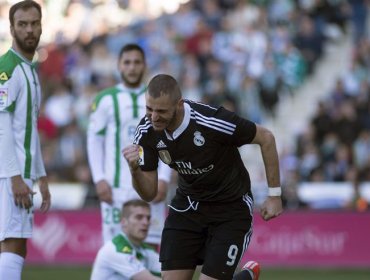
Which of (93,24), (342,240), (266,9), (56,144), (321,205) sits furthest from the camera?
(93,24)

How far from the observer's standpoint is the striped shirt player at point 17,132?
28.3ft

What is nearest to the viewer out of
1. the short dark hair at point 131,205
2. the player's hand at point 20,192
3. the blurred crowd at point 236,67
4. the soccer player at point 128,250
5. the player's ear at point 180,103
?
the player's ear at point 180,103

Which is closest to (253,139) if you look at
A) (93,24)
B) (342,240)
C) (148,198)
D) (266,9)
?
(148,198)

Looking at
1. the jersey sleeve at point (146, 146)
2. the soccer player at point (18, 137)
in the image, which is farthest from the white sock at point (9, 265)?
the jersey sleeve at point (146, 146)

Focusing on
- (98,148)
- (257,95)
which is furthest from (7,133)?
(257,95)

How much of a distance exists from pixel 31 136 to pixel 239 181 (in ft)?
6.00

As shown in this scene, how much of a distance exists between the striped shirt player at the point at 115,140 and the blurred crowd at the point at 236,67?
7.33m

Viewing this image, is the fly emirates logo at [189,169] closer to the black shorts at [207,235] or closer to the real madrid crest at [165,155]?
the real madrid crest at [165,155]

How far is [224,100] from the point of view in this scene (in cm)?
1977

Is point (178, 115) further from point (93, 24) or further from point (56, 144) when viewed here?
point (93, 24)

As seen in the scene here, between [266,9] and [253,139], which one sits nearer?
[253,139]

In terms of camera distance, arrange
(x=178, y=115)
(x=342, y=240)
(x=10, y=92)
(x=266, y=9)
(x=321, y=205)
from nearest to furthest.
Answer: (x=178, y=115) < (x=10, y=92) < (x=342, y=240) < (x=321, y=205) < (x=266, y=9)

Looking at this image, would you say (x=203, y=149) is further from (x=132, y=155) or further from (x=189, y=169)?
(x=132, y=155)

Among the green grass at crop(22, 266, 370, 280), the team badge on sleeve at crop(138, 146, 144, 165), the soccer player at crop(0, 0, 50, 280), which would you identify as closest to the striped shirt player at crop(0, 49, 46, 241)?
the soccer player at crop(0, 0, 50, 280)
